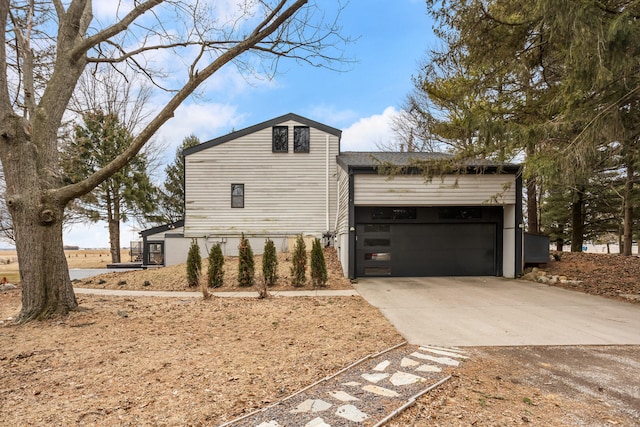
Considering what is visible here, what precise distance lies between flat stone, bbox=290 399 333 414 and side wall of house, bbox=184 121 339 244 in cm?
1081

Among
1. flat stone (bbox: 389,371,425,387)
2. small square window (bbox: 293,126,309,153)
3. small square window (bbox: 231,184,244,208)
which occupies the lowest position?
flat stone (bbox: 389,371,425,387)

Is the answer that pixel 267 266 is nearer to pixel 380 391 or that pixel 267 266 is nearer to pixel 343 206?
pixel 343 206

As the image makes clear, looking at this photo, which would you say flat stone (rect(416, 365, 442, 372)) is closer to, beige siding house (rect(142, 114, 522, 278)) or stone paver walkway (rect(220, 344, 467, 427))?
stone paver walkway (rect(220, 344, 467, 427))

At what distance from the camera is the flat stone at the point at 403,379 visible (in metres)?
3.08

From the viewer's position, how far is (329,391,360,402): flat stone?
9.09 ft

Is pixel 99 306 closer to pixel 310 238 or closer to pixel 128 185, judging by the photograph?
pixel 310 238

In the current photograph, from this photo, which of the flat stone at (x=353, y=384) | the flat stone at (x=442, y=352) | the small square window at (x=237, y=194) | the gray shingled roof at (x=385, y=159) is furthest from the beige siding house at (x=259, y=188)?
the flat stone at (x=353, y=384)

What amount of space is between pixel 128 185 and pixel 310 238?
1191 cm

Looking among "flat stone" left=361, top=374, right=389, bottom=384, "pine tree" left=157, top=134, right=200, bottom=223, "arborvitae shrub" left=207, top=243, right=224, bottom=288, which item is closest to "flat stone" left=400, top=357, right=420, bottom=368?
"flat stone" left=361, top=374, right=389, bottom=384

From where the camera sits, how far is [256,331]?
4875mm

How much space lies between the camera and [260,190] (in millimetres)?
13484

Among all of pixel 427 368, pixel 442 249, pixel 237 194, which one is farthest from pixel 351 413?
pixel 237 194

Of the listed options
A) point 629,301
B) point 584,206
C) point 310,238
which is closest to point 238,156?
point 310,238

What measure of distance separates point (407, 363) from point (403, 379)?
0.43 metres
